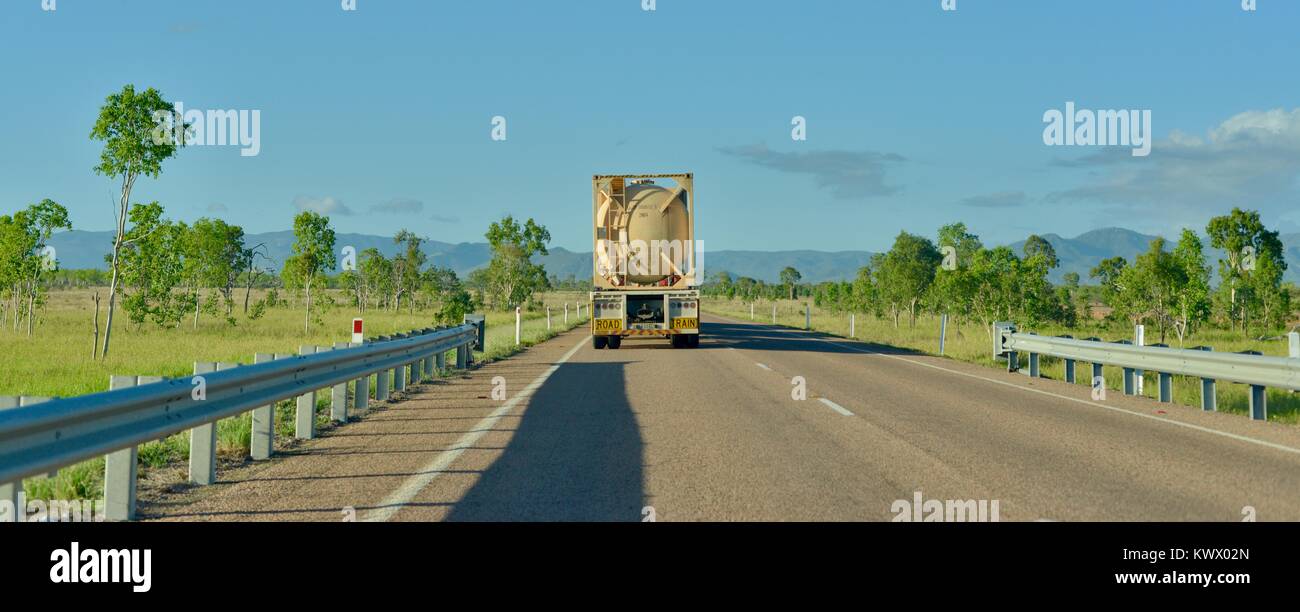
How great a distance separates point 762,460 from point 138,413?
4597 millimetres

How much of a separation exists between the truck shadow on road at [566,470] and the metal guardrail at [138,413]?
2002mm

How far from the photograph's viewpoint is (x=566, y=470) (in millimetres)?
7371

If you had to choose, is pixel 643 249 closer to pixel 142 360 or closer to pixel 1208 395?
pixel 142 360

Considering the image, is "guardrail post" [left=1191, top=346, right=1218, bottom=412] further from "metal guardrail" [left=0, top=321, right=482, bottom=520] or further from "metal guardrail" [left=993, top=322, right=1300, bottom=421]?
"metal guardrail" [left=0, top=321, right=482, bottom=520]

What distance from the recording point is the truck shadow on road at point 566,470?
591cm

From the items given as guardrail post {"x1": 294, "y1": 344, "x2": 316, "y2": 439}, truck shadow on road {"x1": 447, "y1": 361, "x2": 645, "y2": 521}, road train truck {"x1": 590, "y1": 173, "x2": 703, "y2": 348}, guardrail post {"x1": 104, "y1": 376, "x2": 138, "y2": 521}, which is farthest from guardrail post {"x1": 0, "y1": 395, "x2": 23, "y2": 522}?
road train truck {"x1": 590, "y1": 173, "x2": 703, "y2": 348}

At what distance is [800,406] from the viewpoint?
11.9 metres

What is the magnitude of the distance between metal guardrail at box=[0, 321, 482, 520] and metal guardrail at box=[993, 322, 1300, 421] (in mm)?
10409

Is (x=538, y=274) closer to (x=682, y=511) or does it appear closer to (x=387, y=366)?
(x=387, y=366)

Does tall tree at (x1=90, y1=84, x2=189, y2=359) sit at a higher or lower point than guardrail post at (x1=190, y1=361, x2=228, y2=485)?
higher

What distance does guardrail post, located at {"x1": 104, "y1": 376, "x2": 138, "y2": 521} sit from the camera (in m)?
5.83

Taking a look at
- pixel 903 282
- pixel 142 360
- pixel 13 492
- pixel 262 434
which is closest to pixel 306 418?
pixel 262 434

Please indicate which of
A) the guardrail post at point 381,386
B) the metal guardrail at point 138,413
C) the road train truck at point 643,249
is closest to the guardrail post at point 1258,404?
the metal guardrail at point 138,413

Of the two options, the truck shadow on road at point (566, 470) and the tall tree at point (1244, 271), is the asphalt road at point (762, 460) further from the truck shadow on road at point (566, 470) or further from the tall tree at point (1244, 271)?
the tall tree at point (1244, 271)
